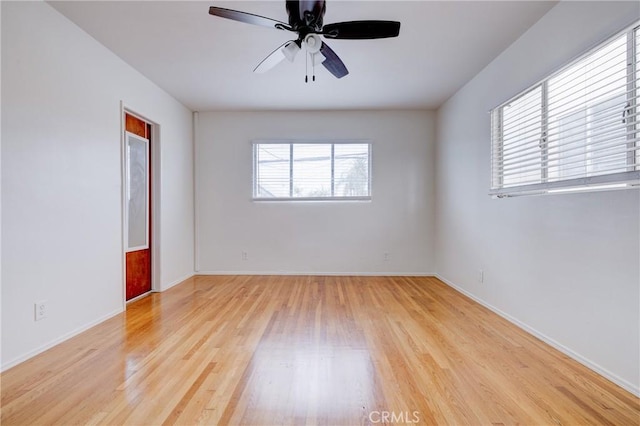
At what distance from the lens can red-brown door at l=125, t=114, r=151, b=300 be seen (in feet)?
11.3

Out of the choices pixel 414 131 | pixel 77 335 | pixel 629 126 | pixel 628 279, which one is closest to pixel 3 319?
pixel 77 335

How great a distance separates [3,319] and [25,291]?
21 centimetres

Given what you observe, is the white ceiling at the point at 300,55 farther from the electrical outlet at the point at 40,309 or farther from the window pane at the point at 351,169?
the electrical outlet at the point at 40,309

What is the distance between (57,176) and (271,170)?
287 cm

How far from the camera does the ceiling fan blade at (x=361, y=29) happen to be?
197 centimetres

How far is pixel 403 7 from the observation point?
2.33 m

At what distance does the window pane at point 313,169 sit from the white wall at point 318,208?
0.60ft

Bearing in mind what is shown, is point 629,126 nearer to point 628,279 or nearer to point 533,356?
point 628,279

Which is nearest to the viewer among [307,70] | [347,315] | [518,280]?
[518,280]

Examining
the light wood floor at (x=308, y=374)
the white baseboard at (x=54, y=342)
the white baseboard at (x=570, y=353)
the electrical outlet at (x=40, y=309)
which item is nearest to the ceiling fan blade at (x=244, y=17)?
the light wood floor at (x=308, y=374)

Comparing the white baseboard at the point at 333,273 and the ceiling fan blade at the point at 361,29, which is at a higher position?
the ceiling fan blade at the point at 361,29

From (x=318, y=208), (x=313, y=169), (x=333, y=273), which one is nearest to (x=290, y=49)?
(x=313, y=169)
